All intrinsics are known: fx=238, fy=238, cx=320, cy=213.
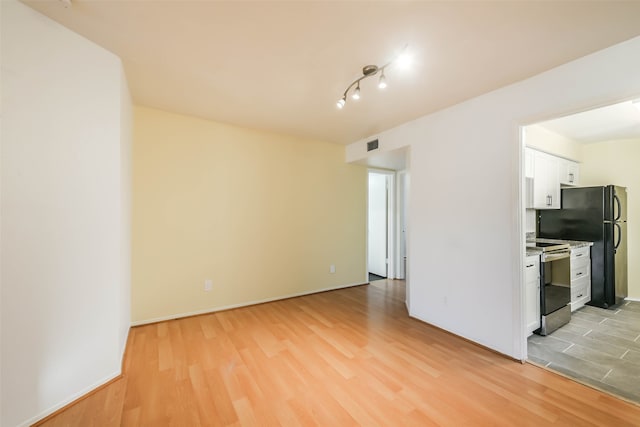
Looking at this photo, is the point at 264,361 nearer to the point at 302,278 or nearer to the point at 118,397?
the point at 118,397

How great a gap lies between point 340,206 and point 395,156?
4.16 feet

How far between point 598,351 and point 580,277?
145 centimetres

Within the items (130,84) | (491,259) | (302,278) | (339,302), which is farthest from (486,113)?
(130,84)

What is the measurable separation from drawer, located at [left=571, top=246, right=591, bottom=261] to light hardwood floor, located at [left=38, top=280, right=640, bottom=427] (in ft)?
6.57

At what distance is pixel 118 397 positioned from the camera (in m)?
1.68

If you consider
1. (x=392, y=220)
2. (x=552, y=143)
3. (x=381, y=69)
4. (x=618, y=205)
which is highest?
(x=381, y=69)

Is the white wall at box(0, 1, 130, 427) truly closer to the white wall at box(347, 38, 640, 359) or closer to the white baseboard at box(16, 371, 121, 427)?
the white baseboard at box(16, 371, 121, 427)

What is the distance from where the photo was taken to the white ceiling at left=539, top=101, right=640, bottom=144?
2.78 meters

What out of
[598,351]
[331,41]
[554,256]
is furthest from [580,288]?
[331,41]

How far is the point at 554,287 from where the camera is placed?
268cm

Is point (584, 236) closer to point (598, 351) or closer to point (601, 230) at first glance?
point (601, 230)

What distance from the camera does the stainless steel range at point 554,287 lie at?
254cm

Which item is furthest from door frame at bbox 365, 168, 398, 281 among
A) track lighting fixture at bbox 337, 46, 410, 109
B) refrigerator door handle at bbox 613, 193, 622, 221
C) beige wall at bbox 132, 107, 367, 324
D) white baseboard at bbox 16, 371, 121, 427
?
white baseboard at bbox 16, 371, 121, 427

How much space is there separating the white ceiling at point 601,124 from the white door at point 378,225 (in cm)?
266
